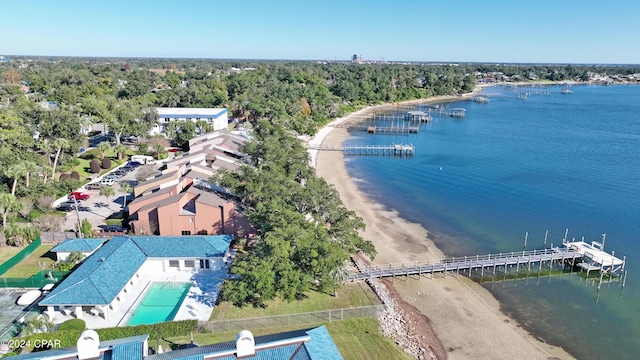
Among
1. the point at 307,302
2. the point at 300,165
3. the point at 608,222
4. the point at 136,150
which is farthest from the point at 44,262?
the point at 608,222

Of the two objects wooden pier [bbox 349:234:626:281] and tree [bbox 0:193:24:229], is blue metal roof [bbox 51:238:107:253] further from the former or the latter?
wooden pier [bbox 349:234:626:281]

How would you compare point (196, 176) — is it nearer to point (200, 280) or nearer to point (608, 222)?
point (200, 280)

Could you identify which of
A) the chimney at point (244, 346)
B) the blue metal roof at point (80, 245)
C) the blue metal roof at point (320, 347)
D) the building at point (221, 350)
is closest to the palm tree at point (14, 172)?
the blue metal roof at point (80, 245)

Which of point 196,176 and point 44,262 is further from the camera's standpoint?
point 196,176

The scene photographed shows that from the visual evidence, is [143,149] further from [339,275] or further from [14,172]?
[339,275]

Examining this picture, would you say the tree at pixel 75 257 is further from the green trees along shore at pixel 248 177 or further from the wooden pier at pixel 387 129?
the wooden pier at pixel 387 129

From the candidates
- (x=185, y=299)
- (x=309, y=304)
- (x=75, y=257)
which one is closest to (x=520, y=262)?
(x=309, y=304)
